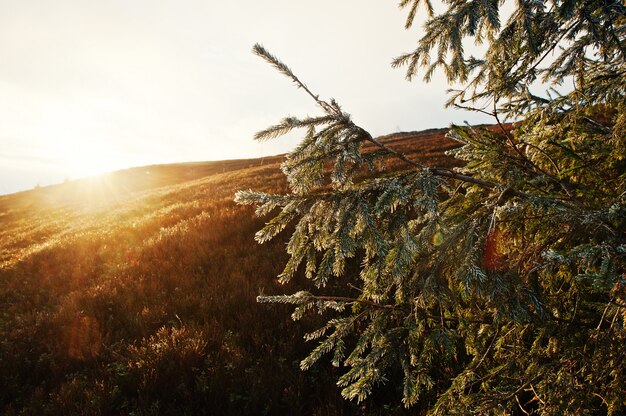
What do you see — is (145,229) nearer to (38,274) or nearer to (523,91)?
(38,274)

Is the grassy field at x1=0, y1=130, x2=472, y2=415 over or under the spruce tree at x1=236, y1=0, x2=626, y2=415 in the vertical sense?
under

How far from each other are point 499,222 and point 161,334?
190 inches

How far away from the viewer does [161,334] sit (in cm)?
527

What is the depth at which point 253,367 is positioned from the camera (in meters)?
4.39

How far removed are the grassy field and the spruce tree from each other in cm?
174

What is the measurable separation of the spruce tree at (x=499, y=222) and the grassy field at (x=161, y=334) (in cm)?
174

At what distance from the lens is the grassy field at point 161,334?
4.08 metres

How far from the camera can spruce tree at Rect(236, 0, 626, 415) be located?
2.07 m

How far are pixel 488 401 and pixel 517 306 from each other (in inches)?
27.8

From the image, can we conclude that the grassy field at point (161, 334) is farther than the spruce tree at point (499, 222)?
Yes

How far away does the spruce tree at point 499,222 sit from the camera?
207cm

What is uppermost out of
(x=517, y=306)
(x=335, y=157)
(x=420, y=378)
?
(x=335, y=157)

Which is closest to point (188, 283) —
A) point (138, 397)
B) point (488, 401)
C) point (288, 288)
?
point (288, 288)

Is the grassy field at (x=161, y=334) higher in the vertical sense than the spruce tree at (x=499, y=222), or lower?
lower
